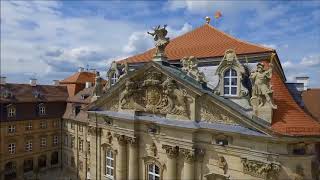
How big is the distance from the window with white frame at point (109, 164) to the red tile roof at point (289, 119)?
13.1m

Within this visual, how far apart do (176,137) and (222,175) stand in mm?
3472

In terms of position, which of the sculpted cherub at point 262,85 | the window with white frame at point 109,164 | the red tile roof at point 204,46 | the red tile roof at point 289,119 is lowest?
the window with white frame at point 109,164

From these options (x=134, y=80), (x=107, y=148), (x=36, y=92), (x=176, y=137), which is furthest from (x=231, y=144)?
(x=36, y=92)

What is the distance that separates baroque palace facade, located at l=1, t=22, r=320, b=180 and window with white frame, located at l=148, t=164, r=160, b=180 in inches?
2.5

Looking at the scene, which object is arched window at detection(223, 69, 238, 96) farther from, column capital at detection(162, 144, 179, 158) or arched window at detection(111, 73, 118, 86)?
arched window at detection(111, 73, 118, 86)

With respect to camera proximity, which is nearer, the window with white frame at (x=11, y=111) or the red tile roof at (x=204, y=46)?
the red tile roof at (x=204, y=46)

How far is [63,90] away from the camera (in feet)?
156

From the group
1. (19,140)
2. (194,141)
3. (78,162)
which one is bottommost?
(78,162)

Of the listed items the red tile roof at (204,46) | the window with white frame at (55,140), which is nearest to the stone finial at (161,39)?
the red tile roof at (204,46)

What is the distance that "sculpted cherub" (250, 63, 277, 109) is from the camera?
1384 cm

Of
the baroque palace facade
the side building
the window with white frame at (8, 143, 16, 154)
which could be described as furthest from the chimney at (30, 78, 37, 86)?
the baroque palace facade

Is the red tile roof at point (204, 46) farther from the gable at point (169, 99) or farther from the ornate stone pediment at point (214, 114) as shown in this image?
the ornate stone pediment at point (214, 114)

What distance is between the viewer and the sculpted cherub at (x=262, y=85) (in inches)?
545

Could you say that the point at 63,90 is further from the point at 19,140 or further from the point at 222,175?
the point at 222,175
